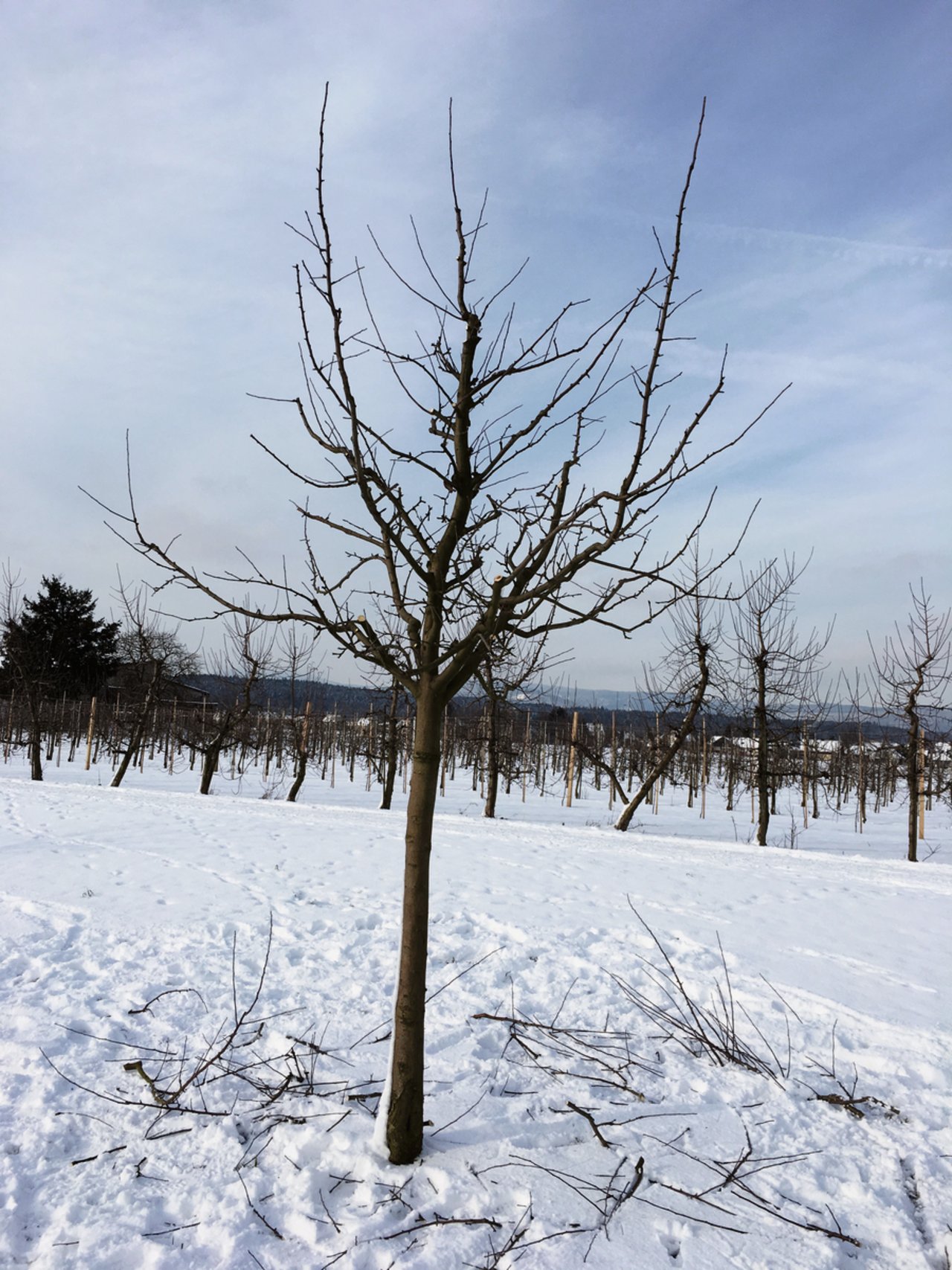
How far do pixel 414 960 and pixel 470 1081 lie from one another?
1.07m

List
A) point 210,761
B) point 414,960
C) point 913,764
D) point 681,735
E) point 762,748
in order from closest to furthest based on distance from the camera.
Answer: point 414,960, point 681,735, point 913,764, point 762,748, point 210,761

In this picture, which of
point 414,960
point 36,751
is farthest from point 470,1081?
point 36,751

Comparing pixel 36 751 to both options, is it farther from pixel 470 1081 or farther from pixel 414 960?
pixel 414 960

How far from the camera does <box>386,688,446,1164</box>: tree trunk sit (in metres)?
2.48

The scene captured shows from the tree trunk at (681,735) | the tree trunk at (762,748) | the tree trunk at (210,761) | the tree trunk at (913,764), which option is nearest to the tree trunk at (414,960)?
the tree trunk at (681,735)

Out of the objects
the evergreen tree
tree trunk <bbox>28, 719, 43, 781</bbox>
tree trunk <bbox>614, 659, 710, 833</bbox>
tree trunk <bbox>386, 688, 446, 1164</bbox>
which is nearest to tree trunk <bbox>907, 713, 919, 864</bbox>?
tree trunk <bbox>614, 659, 710, 833</bbox>

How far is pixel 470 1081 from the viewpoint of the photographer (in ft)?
10.4

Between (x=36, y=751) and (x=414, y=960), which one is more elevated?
(x=414, y=960)

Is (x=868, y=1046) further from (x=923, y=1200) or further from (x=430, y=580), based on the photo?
(x=430, y=580)

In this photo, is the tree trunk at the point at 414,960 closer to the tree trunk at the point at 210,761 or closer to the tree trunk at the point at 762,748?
the tree trunk at the point at 762,748

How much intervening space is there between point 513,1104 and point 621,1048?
2.69ft

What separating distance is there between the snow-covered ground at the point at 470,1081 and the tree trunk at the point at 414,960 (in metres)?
0.13

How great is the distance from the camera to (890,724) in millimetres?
15234

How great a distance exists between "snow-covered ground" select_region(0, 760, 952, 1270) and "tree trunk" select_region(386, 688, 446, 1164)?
0.13 m
